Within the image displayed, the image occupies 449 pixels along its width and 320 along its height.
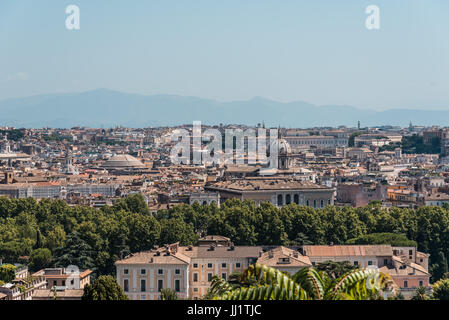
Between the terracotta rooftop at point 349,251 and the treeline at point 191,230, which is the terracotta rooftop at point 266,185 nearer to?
the treeline at point 191,230

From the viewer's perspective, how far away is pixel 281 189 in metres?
47.7

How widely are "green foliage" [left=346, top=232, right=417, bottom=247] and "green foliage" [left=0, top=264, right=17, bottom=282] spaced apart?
1020 cm

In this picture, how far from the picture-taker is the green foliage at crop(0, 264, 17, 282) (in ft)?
80.2

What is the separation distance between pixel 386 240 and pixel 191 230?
19.7 ft

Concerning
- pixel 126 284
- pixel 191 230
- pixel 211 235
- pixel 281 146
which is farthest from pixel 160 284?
pixel 281 146

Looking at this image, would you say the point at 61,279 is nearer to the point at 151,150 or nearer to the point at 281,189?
the point at 281,189

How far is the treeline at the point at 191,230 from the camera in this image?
28109 mm

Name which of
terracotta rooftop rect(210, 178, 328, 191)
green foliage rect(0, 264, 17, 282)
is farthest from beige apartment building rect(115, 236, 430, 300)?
terracotta rooftop rect(210, 178, 328, 191)

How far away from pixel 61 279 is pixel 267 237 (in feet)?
31.1

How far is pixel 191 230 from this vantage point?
3128 cm

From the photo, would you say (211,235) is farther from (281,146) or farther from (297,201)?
(281,146)

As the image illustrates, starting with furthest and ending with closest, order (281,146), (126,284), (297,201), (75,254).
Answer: (281,146) → (297,201) → (75,254) → (126,284)

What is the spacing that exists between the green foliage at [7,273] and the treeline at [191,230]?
199cm
